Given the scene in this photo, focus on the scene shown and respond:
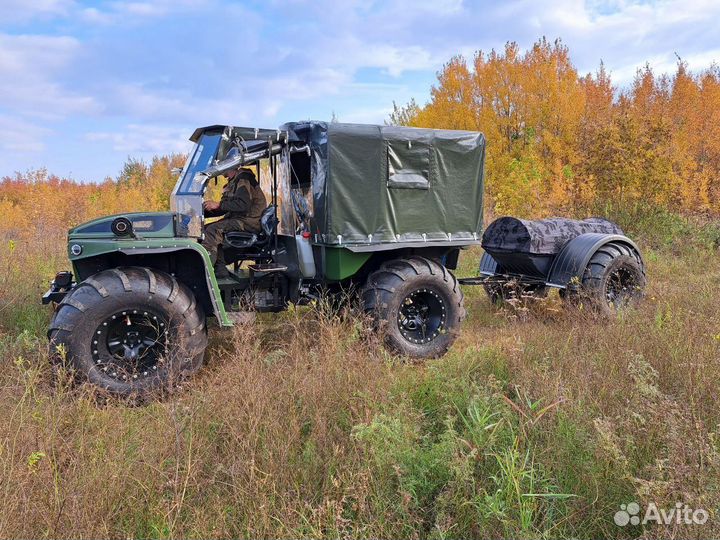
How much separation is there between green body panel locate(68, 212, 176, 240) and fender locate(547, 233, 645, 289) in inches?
181

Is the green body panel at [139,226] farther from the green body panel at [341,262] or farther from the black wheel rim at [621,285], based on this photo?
the black wheel rim at [621,285]

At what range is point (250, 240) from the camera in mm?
5660

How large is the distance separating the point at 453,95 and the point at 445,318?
1946cm

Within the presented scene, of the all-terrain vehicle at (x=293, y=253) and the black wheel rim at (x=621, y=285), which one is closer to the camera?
→ the all-terrain vehicle at (x=293, y=253)

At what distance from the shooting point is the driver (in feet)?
17.9

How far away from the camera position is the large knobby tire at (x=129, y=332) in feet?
13.3

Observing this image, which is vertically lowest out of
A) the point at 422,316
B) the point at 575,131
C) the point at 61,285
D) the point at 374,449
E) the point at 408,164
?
the point at 374,449

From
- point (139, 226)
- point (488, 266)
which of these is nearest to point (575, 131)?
point (488, 266)

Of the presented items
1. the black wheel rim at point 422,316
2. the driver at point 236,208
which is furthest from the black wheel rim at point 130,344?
the black wheel rim at point 422,316

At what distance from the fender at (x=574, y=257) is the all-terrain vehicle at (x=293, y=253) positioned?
0.03 meters

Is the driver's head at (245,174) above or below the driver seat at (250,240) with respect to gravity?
above

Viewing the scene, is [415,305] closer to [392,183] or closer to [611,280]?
[392,183]

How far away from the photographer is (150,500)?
267cm

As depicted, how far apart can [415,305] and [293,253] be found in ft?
4.73
